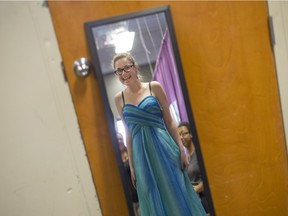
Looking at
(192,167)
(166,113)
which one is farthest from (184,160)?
(166,113)

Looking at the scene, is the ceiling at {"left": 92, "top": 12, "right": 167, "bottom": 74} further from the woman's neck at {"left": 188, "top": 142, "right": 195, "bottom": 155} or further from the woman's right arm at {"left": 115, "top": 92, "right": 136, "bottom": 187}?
the woman's neck at {"left": 188, "top": 142, "right": 195, "bottom": 155}

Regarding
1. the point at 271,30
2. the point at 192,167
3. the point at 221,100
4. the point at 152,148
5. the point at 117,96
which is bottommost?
the point at 192,167

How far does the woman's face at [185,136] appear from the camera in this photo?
1.03 meters

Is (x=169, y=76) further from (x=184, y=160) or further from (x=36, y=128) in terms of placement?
(x=36, y=128)

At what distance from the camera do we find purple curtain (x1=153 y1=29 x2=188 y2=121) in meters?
1.00

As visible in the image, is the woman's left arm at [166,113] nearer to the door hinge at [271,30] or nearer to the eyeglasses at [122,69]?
the eyeglasses at [122,69]

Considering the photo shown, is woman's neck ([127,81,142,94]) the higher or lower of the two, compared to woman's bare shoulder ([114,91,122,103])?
higher

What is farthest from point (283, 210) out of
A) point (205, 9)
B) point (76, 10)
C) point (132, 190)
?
point (76, 10)

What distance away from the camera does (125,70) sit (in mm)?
997

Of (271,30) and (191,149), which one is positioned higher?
(271,30)

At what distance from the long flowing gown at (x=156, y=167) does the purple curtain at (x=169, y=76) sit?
6cm

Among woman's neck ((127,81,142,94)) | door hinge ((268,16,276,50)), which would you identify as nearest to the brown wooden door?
door hinge ((268,16,276,50))

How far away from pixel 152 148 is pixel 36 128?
1.32 ft

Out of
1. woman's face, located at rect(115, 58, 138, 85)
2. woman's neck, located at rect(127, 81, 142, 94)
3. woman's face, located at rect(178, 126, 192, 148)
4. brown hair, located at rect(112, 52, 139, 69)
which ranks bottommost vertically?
woman's face, located at rect(178, 126, 192, 148)
